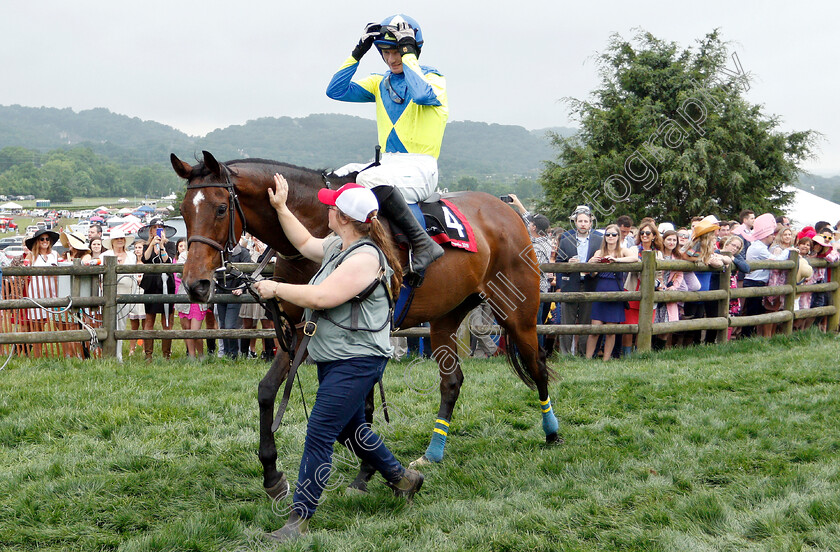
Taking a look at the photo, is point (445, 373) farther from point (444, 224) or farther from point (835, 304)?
point (835, 304)

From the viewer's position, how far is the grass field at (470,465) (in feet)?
11.9

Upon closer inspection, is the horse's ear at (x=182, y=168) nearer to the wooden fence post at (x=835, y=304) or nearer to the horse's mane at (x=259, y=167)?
the horse's mane at (x=259, y=167)

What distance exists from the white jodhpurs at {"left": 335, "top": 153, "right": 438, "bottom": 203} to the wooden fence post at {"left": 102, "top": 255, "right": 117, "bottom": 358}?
15.8ft

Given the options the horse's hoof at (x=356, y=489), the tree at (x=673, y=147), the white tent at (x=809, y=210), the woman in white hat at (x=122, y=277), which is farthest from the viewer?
the white tent at (x=809, y=210)

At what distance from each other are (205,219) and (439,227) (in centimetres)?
166

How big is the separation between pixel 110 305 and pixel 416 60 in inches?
217

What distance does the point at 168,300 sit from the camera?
8250 millimetres

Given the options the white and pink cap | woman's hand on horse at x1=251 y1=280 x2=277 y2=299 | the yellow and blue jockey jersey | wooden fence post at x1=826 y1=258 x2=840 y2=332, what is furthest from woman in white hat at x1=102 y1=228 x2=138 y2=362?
wooden fence post at x1=826 y1=258 x2=840 y2=332

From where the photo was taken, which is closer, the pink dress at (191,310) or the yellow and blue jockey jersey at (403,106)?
the yellow and blue jockey jersey at (403,106)

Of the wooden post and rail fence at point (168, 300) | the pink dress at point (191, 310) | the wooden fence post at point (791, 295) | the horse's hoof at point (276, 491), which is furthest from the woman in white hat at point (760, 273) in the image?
the horse's hoof at point (276, 491)

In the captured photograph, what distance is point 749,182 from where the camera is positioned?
21125mm

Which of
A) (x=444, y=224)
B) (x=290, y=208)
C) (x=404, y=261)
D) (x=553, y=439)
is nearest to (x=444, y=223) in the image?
(x=444, y=224)

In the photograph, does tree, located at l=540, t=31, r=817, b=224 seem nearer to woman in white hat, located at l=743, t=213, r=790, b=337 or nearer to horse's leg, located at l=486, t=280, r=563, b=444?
woman in white hat, located at l=743, t=213, r=790, b=337

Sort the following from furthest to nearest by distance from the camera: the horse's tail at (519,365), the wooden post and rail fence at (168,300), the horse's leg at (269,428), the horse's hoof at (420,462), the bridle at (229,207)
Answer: the wooden post and rail fence at (168,300), the horse's tail at (519,365), the horse's hoof at (420,462), the horse's leg at (269,428), the bridle at (229,207)
